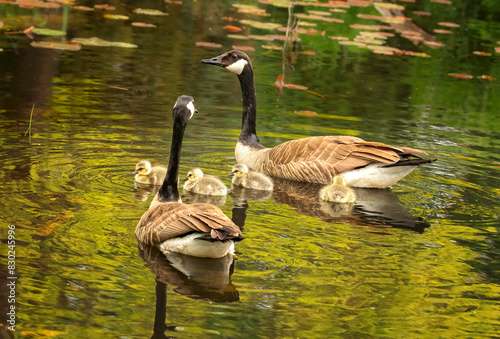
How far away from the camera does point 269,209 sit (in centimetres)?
920

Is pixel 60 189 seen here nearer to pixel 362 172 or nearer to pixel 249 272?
pixel 249 272

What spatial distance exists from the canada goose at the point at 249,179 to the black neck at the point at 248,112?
5.14ft

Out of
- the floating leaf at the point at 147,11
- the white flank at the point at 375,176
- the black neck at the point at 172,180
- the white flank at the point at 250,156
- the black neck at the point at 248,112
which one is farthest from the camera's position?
the floating leaf at the point at 147,11

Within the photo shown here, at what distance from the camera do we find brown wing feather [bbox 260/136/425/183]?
10.5 m

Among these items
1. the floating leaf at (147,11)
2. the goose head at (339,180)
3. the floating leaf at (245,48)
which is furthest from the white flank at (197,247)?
the floating leaf at (147,11)

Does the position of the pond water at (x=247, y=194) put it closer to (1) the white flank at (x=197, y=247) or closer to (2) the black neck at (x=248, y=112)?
(1) the white flank at (x=197, y=247)

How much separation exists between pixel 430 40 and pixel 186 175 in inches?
515

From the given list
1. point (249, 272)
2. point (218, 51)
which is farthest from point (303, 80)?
point (249, 272)

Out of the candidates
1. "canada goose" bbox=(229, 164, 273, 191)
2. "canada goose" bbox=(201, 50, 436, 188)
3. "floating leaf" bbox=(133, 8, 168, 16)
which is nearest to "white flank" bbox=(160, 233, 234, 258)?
"canada goose" bbox=(229, 164, 273, 191)

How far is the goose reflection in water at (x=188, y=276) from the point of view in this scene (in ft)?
21.1

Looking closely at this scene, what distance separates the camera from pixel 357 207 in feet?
31.7

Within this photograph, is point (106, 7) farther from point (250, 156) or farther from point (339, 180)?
point (339, 180)

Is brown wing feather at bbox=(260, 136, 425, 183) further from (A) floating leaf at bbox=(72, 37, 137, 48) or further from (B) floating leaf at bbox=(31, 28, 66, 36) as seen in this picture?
(B) floating leaf at bbox=(31, 28, 66, 36)

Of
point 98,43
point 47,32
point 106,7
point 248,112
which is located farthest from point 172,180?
point 106,7
